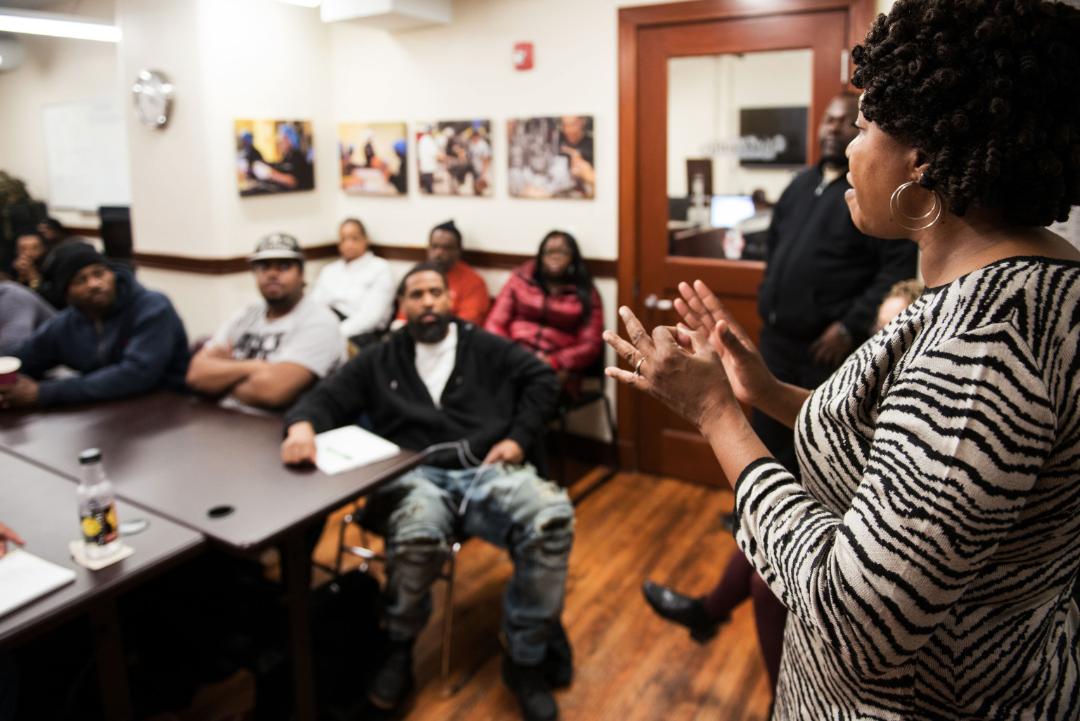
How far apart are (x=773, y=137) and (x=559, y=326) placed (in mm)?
1303

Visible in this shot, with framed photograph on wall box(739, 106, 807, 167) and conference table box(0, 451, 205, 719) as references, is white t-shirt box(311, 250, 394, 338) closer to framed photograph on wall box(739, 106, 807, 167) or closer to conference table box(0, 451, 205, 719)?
framed photograph on wall box(739, 106, 807, 167)

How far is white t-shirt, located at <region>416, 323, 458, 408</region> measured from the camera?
2848 mm

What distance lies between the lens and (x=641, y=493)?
13.2 ft

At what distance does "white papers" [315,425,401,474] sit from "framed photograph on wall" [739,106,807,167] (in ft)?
7.27

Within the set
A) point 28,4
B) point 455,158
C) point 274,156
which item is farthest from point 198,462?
point 28,4

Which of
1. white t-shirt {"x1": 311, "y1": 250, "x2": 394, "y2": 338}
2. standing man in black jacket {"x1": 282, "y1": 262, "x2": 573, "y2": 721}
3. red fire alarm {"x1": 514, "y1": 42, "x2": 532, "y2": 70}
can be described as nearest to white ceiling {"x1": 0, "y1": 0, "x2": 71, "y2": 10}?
white t-shirt {"x1": 311, "y1": 250, "x2": 394, "y2": 338}

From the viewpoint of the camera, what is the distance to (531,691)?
2.39 metres

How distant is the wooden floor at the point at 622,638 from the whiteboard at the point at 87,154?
443 centimetres

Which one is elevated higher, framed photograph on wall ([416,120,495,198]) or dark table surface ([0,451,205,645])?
framed photograph on wall ([416,120,495,198])

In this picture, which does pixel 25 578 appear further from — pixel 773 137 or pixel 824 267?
pixel 773 137

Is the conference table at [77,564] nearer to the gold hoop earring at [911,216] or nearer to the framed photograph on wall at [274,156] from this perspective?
the gold hoop earring at [911,216]

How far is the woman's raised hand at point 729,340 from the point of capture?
116 cm

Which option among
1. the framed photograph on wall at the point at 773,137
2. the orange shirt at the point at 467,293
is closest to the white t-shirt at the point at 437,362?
the orange shirt at the point at 467,293

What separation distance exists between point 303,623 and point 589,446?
7.90 ft
